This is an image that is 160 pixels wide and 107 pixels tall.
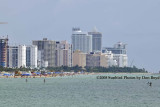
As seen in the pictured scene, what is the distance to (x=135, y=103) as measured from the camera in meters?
110

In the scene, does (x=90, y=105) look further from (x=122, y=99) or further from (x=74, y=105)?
(x=122, y=99)

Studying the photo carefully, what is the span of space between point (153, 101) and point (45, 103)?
21.0 metres

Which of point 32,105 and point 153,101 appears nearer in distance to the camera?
point 32,105

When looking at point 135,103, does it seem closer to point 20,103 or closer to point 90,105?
point 90,105

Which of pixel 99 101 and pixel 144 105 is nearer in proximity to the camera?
pixel 144 105

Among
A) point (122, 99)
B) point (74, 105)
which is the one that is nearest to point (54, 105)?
point (74, 105)

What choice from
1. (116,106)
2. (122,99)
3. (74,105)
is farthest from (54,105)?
(122,99)

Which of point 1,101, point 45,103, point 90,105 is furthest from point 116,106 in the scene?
point 1,101

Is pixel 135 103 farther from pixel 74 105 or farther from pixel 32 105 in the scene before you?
pixel 32 105

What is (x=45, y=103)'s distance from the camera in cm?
10831

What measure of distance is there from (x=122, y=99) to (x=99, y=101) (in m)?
6.57

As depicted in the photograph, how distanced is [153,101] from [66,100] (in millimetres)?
16357

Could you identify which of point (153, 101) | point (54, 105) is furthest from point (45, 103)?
point (153, 101)

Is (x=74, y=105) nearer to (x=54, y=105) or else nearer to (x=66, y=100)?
(x=54, y=105)
